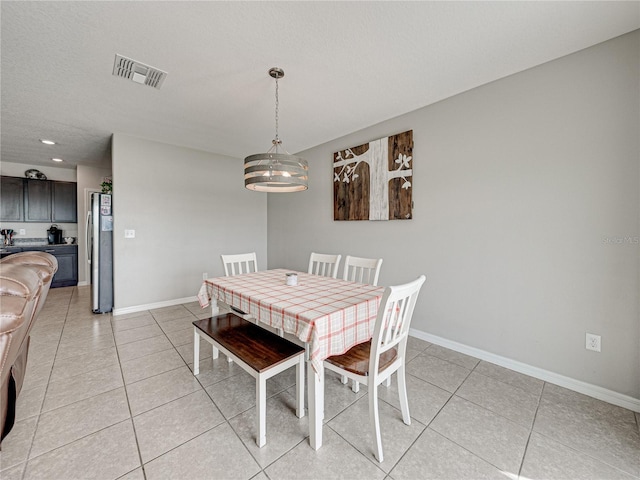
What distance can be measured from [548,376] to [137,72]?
4100 mm

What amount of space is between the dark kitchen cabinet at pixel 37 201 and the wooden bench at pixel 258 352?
536 centimetres

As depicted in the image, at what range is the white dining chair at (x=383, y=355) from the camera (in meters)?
1.31

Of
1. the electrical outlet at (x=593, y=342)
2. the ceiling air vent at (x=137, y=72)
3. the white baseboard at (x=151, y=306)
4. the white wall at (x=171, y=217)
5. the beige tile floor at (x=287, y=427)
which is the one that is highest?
the ceiling air vent at (x=137, y=72)

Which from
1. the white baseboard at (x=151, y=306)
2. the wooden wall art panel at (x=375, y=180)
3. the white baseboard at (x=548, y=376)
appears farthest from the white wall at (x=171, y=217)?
the white baseboard at (x=548, y=376)

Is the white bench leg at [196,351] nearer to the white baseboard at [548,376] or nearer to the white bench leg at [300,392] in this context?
the white bench leg at [300,392]

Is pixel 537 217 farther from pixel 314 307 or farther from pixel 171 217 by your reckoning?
pixel 171 217

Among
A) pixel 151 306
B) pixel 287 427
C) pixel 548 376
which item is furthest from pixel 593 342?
pixel 151 306

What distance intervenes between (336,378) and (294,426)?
611mm

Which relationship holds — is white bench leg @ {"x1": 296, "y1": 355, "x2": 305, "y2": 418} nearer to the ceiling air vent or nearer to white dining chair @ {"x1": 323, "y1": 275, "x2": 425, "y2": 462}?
white dining chair @ {"x1": 323, "y1": 275, "x2": 425, "y2": 462}

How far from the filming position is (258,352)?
1637 millimetres

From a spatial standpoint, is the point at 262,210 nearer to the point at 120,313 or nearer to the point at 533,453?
the point at 120,313

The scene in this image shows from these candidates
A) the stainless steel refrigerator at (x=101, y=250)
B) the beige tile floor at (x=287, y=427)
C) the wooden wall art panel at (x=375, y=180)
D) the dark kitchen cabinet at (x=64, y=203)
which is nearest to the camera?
A: the beige tile floor at (x=287, y=427)

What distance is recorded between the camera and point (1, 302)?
0.80m

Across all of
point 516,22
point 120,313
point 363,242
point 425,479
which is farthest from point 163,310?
point 516,22
